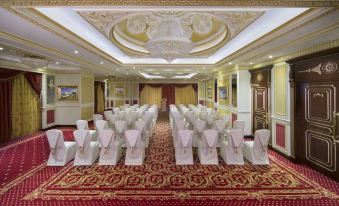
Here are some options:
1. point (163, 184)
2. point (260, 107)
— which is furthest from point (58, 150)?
point (260, 107)

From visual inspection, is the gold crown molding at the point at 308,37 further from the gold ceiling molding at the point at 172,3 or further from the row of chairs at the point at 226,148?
the row of chairs at the point at 226,148

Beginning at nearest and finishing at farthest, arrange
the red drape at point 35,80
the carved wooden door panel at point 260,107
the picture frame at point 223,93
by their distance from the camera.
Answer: the carved wooden door panel at point 260,107
the red drape at point 35,80
the picture frame at point 223,93

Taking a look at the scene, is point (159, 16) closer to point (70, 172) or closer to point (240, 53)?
point (240, 53)

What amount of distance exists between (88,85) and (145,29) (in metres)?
7.43

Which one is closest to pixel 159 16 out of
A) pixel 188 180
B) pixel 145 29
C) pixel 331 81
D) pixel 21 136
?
pixel 145 29

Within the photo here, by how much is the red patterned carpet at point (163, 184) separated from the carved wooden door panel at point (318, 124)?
306mm

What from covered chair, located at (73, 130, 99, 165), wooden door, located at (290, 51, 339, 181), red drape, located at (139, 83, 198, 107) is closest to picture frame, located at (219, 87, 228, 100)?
wooden door, located at (290, 51, 339, 181)

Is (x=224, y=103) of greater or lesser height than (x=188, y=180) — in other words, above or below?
above

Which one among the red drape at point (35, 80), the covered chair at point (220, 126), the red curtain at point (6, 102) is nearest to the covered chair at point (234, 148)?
the covered chair at point (220, 126)

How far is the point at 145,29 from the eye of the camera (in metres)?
5.65

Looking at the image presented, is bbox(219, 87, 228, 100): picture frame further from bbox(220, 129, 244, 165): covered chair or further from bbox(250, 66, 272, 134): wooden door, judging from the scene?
bbox(220, 129, 244, 165): covered chair

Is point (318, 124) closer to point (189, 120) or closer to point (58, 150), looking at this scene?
point (189, 120)

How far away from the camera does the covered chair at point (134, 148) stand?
504 cm

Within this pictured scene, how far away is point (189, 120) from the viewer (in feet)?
25.8
